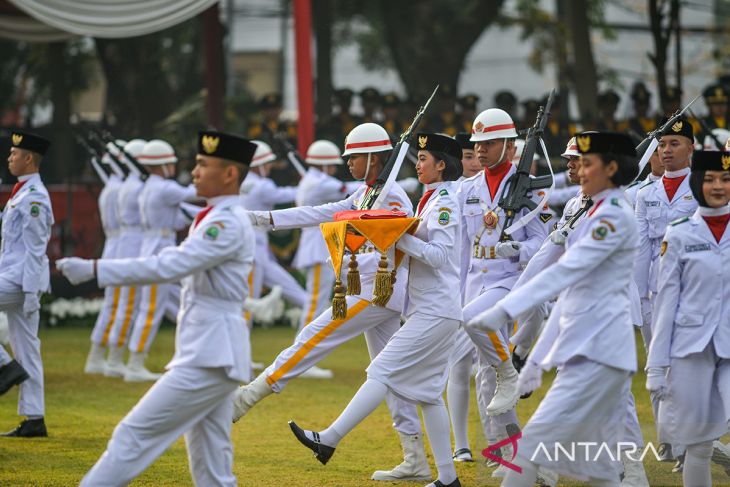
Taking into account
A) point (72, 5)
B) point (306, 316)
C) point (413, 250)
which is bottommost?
point (306, 316)

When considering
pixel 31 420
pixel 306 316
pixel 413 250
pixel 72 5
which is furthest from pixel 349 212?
pixel 72 5

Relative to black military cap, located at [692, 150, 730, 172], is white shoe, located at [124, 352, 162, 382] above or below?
below

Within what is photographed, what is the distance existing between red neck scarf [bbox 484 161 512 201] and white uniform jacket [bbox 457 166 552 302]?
0.02 metres

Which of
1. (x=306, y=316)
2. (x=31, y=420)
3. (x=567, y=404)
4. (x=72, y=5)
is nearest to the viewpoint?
(x=567, y=404)

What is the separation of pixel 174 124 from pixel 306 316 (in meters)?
11.1

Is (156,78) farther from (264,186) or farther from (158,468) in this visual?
(158,468)

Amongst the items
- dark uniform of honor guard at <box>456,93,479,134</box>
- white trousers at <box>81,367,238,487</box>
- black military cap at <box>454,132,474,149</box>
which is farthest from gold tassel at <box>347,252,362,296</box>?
dark uniform of honor guard at <box>456,93,479,134</box>

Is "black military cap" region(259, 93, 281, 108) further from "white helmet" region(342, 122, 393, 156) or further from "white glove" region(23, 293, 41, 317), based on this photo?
"white helmet" region(342, 122, 393, 156)

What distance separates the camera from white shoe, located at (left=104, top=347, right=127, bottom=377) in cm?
1373

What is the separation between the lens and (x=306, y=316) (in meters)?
14.2

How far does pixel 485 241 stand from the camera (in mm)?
9117

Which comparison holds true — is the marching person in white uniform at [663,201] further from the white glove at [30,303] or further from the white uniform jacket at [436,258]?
the white glove at [30,303]

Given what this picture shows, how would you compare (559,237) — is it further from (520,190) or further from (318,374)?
(318,374)

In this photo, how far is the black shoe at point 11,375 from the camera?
9.11 meters
